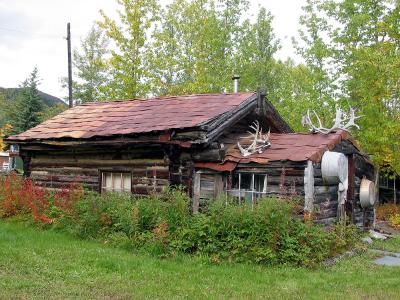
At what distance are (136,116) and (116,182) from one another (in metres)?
2.11

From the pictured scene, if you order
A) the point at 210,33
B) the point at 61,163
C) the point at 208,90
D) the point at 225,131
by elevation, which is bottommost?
the point at 61,163

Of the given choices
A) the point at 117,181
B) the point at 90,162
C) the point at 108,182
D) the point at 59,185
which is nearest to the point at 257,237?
the point at 117,181

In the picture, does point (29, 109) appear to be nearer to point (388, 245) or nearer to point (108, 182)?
point (108, 182)

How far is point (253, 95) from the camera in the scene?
13.0 meters

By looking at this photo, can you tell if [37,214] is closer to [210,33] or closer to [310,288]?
[310,288]

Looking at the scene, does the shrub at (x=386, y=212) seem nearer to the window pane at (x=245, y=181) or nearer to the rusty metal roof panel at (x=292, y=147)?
the rusty metal roof panel at (x=292, y=147)

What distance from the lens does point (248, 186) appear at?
1110 cm

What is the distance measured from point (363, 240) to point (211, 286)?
6.51m

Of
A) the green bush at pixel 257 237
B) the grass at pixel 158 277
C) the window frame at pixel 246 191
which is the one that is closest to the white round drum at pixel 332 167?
the window frame at pixel 246 191

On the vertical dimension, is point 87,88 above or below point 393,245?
above

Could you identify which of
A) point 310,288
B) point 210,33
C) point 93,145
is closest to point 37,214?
point 93,145

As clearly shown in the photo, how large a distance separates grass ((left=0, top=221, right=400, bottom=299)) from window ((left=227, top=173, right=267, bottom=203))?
2626mm

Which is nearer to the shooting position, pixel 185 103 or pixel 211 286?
pixel 211 286

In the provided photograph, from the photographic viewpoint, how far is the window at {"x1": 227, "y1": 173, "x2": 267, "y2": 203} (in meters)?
10.9
